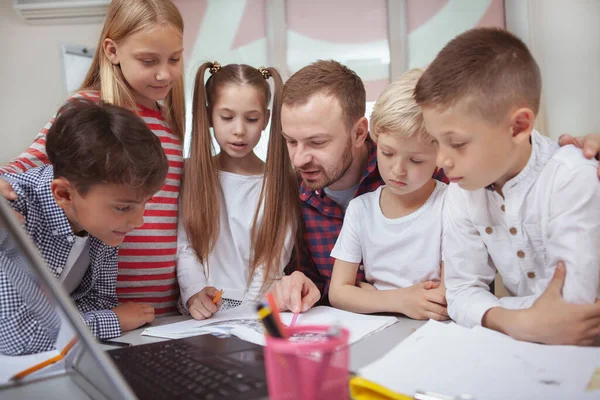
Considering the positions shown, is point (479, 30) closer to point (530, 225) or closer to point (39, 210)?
point (530, 225)

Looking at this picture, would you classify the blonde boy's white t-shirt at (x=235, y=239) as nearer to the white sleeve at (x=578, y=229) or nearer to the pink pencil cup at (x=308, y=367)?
the white sleeve at (x=578, y=229)

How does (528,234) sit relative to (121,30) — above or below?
below

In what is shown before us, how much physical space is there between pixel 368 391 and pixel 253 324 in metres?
0.41

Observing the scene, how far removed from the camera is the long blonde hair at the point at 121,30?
126 centimetres

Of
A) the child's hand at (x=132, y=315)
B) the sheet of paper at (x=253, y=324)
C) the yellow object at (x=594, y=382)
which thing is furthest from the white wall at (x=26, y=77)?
the yellow object at (x=594, y=382)

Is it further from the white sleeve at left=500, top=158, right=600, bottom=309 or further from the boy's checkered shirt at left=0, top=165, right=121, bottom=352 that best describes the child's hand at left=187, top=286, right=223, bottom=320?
the white sleeve at left=500, top=158, right=600, bottom=309

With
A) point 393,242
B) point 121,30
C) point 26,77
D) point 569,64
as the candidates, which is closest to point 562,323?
point 393,242

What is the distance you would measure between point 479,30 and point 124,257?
0.91 m

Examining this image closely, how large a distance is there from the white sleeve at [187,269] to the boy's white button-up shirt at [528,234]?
59 centimetres

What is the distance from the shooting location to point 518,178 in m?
0.88

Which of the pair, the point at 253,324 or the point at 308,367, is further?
the point at 253,324

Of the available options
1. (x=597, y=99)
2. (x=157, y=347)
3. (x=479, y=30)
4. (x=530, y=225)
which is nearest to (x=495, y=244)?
(x=530, y=225)

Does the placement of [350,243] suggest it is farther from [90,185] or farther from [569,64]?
[569,64]

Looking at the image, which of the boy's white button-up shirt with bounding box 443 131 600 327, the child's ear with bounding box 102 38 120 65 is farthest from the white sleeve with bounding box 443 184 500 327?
the child's ear with bounding box 102 38 120 65
